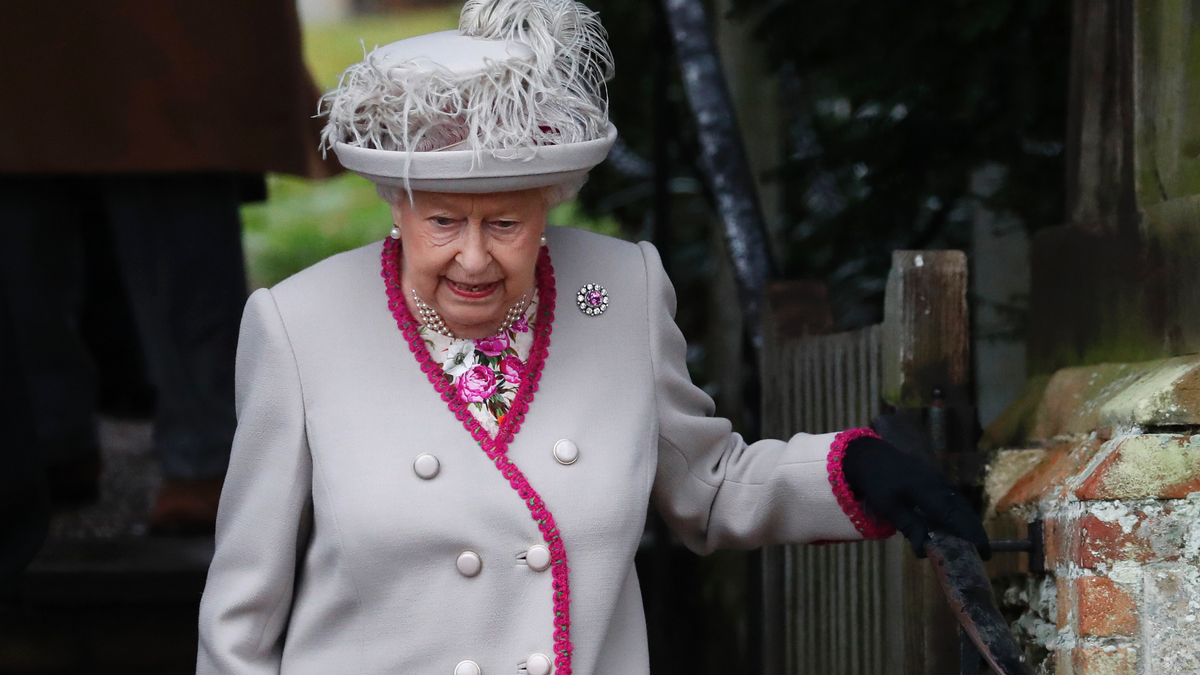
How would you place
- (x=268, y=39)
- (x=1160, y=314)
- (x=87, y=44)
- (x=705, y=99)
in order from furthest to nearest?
(x=268, y=39)
(x=87, y=44)
(x=705, y=99)
(x=1160, y=314)

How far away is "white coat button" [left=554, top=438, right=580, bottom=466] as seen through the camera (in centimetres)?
186

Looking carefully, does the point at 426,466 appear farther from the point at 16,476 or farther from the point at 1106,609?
the point at 16,476

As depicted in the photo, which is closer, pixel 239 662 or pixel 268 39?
pixel 239 662

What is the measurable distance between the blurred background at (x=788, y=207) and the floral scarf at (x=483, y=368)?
0.74 m

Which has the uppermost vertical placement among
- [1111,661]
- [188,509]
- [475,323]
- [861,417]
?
[475,323]

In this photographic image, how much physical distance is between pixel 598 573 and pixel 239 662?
18.1 inches

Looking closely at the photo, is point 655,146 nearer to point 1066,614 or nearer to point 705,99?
point 705,99

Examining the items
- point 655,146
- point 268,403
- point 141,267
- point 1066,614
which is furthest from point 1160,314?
point 141,267

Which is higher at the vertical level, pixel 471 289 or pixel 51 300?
pixel 471 289

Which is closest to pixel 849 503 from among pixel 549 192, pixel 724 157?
pixel 549 192

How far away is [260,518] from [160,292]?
1.96 meters

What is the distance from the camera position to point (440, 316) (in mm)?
1893

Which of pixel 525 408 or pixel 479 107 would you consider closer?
pixel 479 107

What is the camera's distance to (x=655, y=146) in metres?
3.60
